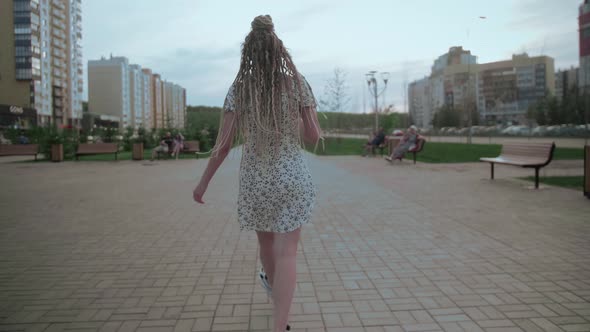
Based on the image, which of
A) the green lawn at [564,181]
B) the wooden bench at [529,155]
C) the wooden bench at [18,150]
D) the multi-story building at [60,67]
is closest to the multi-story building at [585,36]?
the green lawn at [564,181]

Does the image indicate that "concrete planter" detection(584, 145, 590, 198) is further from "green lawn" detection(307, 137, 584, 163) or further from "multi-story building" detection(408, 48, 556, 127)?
"multi-story building" detection(408, 48, 556, 127)

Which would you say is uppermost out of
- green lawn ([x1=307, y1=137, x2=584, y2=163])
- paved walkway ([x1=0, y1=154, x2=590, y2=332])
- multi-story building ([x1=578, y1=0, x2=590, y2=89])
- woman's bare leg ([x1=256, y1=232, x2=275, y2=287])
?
multi-story building ([x1=578, y1=0, x2=590, y2=89])

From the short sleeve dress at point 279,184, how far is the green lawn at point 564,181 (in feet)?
26.5

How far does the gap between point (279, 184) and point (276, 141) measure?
0.72 feet

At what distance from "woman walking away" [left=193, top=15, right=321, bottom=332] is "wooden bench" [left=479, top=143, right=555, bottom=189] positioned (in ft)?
25.1

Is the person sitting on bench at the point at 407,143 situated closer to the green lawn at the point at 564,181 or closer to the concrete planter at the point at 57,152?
the green lawn at the point at 564,181

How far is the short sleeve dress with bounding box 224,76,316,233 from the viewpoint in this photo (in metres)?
2.34

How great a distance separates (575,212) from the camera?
6238 mm

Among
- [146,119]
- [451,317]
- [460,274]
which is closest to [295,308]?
[451,317]

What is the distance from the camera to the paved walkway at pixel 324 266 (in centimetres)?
289

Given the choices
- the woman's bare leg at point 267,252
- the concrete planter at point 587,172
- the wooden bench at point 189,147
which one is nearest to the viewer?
the woman's bare leg at point 267,252

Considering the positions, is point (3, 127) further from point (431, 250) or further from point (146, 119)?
point (146, 119)

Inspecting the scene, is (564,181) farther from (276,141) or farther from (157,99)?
(157,99)

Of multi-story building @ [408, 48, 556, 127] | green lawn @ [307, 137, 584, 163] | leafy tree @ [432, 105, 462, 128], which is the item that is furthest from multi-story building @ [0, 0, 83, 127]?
leafy tree @ [432, 105, 462, 128]
